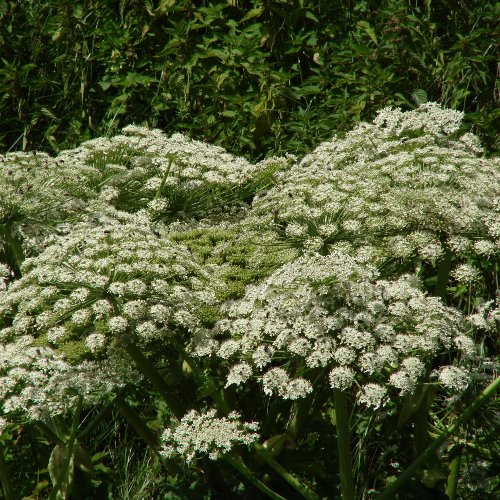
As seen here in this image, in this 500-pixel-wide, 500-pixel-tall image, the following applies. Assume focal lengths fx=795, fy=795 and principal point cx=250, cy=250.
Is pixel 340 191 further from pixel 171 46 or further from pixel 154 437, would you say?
pixel 171 46

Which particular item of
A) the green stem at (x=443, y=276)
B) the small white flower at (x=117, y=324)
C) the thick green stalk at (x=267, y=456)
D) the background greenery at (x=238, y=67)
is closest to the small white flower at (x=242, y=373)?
the thick green stalk at (x=267, y=456)

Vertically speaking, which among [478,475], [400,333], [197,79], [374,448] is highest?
[400,333]

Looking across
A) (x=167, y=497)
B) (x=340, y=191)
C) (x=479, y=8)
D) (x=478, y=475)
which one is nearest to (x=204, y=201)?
(x=340, y=191)

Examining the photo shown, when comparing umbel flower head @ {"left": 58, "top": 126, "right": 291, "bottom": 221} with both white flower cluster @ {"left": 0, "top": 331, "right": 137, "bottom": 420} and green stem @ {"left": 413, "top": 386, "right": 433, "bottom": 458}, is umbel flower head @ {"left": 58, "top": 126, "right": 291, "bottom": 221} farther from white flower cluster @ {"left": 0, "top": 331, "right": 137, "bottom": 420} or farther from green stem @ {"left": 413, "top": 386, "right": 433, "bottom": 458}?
green stem @ {"left": 413, "top": 386, "right": 433, "bottom": 458}

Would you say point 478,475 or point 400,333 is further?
point 478,475

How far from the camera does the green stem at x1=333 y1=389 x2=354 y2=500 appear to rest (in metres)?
4.46

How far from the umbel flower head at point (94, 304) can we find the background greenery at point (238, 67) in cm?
420

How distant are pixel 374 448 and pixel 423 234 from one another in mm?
2563

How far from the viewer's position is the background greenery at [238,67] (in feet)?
28.9

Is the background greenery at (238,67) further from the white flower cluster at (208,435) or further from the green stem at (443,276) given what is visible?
the white flower cluster at (208,435)

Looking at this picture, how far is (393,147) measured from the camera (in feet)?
19.1

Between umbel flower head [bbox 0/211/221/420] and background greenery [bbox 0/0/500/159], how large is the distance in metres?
→ 4.20

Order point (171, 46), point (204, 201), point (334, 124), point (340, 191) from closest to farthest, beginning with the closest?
point (340, 191)
point (204, 201)
point (334, 124)
point (171, 46)

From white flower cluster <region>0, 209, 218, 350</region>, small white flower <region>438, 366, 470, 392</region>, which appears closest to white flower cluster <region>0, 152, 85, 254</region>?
white flower cluster <region>0, 209, 218, 350</region>
